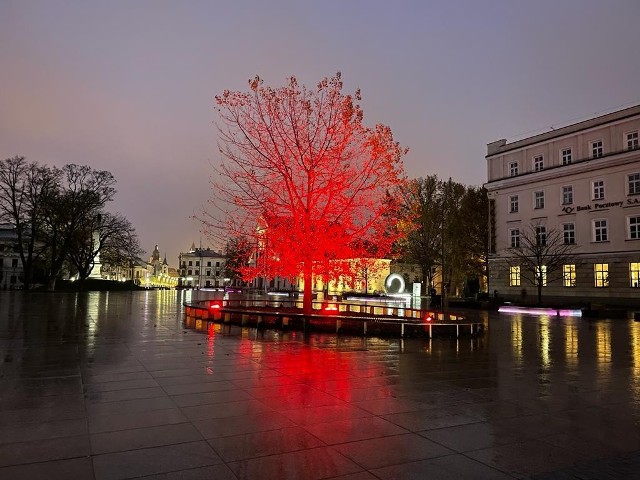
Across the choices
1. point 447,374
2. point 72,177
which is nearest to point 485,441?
point 447,374

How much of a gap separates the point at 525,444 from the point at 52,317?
2074 centimetres

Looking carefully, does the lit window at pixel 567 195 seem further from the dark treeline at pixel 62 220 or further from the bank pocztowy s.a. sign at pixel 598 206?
the dark treeline at pixel 62 220

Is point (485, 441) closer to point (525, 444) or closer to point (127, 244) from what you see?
point (525, 444)

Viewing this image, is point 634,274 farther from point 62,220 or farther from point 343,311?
point 62,220

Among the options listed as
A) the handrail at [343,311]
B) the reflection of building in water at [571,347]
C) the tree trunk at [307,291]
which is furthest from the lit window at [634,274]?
the tree trunk at [307,291]

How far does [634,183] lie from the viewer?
40969 mm

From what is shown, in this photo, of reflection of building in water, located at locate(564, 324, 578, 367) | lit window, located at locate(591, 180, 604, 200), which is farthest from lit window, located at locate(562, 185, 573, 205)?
reflection of building in water, located at locate(564, 324, 578, 367)

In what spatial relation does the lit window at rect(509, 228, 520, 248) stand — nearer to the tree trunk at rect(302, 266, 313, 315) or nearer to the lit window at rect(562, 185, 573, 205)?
the lit window at rect(562, 185, 573, 205)

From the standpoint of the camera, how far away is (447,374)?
958cm

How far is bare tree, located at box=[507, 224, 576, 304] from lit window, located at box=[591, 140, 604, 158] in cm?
747

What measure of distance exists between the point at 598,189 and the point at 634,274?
A: 318 inches

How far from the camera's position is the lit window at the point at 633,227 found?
134ft

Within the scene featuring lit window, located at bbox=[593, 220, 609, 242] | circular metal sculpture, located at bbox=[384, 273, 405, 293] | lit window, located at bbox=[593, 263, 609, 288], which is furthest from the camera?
circular metal sculpture, located at bbox=[384, 273, 405, 293]

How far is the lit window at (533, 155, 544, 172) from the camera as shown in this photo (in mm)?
49125
